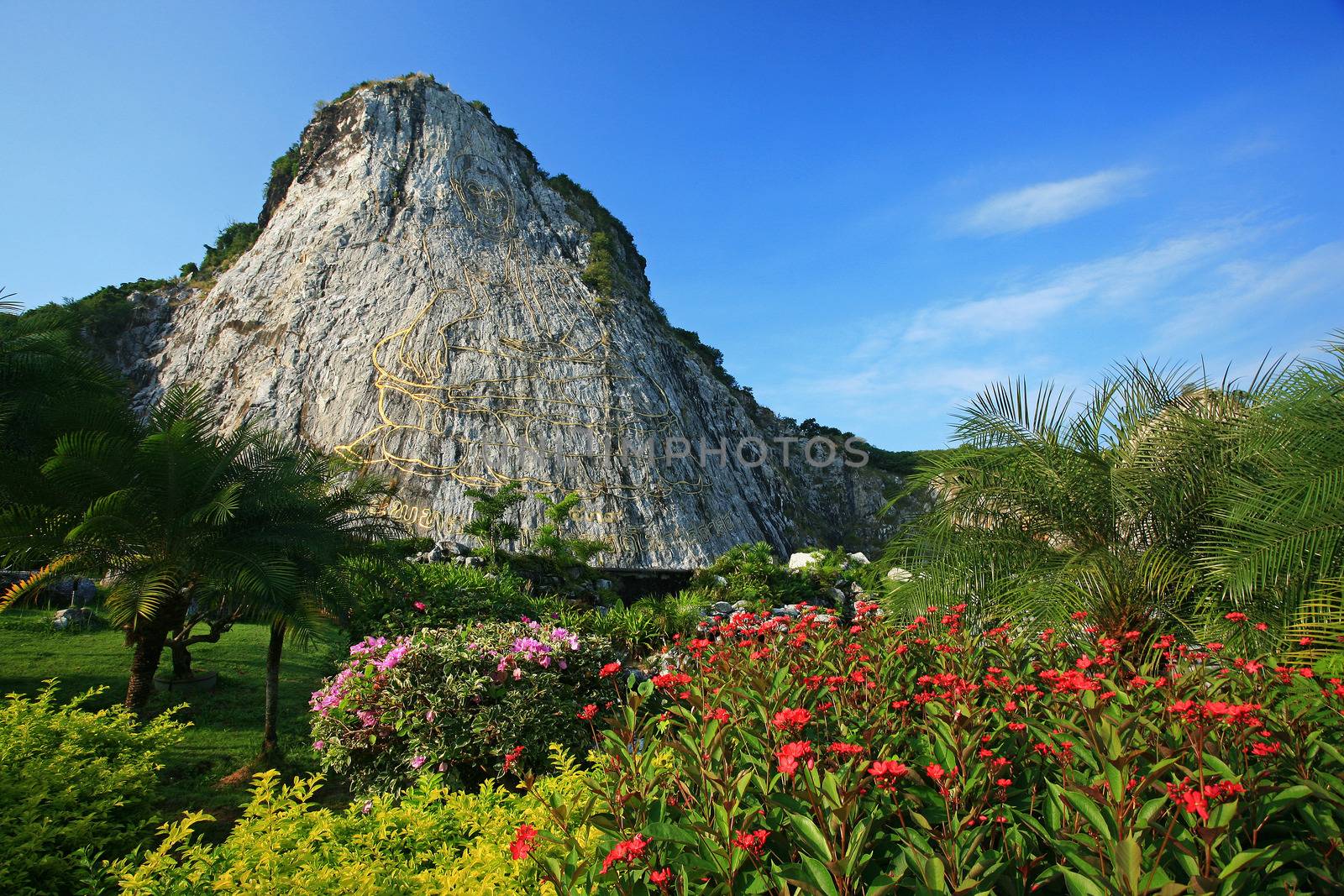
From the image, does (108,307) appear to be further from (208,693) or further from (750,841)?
(750,841)

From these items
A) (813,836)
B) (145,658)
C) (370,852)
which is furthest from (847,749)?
(145,658)

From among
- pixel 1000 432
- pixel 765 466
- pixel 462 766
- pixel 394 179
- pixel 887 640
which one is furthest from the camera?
pixel 765 466

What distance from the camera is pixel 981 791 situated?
2.43 meters

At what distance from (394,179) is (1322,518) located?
32152mm

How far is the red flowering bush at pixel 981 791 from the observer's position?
1935 millimetres

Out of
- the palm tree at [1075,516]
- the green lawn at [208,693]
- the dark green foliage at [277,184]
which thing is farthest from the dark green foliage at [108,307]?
the palm tree at [1075,516]

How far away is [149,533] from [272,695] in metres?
2.09

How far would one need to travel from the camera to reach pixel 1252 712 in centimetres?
238

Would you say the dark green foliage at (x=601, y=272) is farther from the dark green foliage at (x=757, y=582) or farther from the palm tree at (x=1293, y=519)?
the palm tree at (x=1293, y=519)

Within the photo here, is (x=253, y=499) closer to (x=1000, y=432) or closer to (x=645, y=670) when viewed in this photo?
(x=645, y=670)

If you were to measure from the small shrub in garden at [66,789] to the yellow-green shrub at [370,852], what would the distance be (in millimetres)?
876

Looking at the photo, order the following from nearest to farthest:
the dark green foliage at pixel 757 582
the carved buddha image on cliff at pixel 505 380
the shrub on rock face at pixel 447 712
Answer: the shrub on rock face at pixel 447 712 < the dark green foliage at pixel 757 582 < the carved buddha image on cliff at pixel 505 380

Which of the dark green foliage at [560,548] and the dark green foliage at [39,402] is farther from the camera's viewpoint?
the dark green foliage at [560,548]

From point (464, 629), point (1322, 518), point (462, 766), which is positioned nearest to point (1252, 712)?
point (1322, 518)
